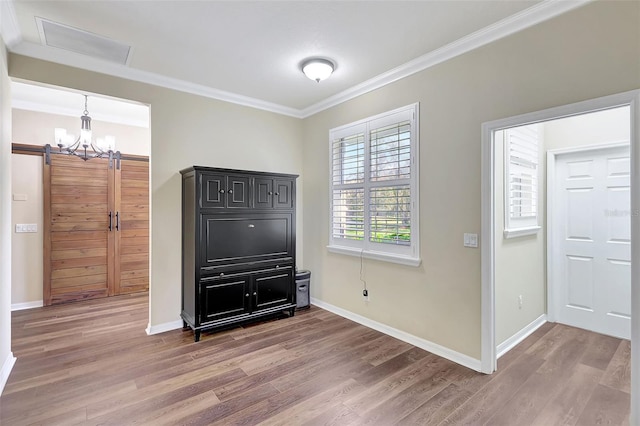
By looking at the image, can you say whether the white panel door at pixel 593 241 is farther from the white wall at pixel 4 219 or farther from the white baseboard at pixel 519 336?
the white wall at pixel 4 219

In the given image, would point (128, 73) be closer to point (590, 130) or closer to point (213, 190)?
point (213, 190)

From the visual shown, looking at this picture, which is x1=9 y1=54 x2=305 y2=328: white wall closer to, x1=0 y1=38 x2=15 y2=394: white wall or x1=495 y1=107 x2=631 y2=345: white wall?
x1=0 y1=38 x2=15 y2=394: white wall

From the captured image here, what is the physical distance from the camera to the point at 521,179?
3.46 m

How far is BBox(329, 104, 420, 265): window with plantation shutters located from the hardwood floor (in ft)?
3.43

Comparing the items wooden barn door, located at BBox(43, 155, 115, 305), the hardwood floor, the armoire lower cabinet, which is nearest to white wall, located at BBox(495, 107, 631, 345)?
the hardwood floor

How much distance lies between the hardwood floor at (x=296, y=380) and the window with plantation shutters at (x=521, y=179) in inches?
49.5

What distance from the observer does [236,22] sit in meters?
2.51

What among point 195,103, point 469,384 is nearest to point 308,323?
point 469,384

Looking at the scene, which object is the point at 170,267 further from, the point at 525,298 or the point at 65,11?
the point at 525,298

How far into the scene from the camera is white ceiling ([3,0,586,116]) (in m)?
Answer: 2.32

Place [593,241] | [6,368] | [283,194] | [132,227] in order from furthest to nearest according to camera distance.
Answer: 1. [132,227]
2. [283,194]
3. [593,241]
4. [6,368]

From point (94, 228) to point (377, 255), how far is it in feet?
14.3

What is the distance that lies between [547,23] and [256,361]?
12.0ft

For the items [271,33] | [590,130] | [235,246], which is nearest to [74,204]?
[235,246]
